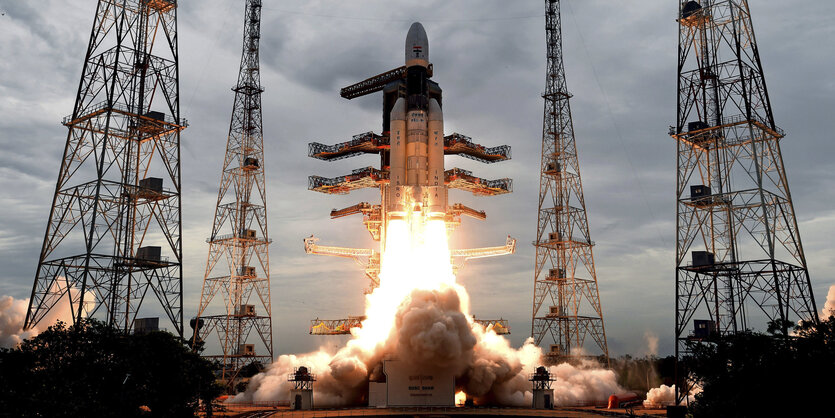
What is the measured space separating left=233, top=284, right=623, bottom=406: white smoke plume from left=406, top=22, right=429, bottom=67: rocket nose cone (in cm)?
2124

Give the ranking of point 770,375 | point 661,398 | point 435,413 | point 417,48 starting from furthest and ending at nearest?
point 417,48 → point 661,398 → point 435,413 → point 770,375

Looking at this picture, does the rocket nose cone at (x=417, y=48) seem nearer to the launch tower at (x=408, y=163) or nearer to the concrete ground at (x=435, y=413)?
the launch tower at (x=408, y=163)

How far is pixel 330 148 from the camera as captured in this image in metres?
80.9

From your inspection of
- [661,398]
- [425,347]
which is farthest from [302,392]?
[661,398]

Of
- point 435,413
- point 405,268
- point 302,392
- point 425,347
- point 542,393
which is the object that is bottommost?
point 435,413

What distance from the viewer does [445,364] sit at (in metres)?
56.9

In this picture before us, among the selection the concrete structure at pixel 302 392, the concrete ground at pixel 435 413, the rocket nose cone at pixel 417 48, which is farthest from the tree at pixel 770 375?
the rocket nose cone at pixel 417 48

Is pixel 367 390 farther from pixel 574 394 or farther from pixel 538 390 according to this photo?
pixel 574 394

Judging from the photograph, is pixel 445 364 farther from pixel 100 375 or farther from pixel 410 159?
pixel 100 375

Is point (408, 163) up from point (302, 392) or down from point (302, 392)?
up

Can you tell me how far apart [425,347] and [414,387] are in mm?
4636

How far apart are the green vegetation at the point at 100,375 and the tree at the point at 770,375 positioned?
29.9 metres

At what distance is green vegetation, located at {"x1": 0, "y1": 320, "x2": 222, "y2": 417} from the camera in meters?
37.9

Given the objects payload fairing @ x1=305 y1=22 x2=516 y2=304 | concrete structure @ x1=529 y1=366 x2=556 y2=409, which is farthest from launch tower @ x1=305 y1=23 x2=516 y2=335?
concrete structure @ x1=529 y1=366 x2=556 y2=409
